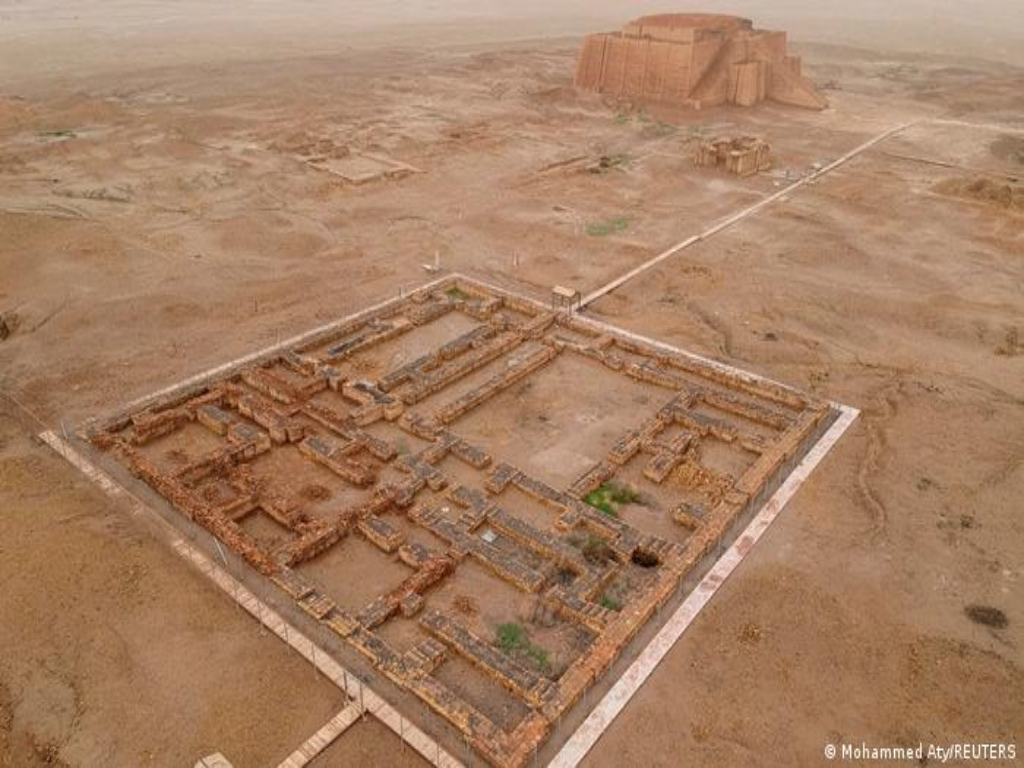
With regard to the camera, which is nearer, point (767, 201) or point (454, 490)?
point (454, 490)

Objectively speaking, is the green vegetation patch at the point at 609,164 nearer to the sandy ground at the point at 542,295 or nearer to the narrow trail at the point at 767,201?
the sandy ground at the point at 542,295

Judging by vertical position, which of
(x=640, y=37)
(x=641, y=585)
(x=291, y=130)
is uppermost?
(x=640, y=37)

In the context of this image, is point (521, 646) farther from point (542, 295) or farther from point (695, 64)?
point (695, 64)

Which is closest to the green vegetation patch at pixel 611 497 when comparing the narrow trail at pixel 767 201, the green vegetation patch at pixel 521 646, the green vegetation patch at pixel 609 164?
the green vegetation patch at pixel 521 646

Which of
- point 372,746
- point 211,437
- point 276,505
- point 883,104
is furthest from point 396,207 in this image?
point 883,104

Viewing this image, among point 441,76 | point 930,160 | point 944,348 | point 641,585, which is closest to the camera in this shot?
point 641,585

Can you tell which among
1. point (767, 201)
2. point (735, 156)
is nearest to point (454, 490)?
point (767, 201)

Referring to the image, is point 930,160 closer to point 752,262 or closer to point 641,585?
point 752,262

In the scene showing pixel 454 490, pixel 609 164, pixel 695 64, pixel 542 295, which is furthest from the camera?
pixel 695 64
